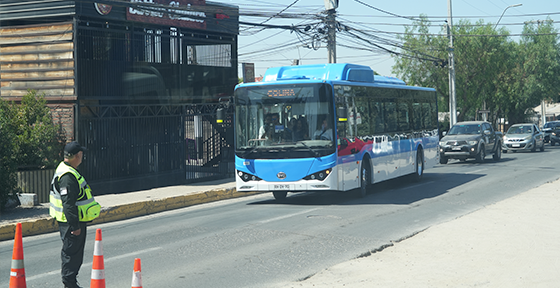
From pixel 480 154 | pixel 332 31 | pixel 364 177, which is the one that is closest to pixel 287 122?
pixel 364 177

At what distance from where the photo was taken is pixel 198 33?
20.9m

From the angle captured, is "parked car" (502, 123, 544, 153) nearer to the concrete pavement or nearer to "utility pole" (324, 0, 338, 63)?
"utility pole" (324, 0, 338, 63)

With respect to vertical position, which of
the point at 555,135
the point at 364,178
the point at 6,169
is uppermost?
the point at 555,135

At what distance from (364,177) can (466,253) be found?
22.8 ft

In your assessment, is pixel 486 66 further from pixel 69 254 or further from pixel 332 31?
pixel 69 254

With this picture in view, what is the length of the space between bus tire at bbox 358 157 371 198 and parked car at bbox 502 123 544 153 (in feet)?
75.0

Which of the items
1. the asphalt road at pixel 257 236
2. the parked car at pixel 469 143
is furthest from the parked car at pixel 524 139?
the asphalt road at pixel 257 236

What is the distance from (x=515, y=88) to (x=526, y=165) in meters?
27.2

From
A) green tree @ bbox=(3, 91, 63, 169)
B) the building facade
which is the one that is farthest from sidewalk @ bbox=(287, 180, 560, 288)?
the building facade

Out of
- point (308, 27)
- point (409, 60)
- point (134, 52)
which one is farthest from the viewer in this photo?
point (409, 60)

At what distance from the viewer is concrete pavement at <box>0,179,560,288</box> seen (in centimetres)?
670

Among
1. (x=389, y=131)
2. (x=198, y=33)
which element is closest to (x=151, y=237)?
(x=389, y=131)

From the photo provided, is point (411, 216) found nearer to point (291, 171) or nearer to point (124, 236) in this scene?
point (291, 171)

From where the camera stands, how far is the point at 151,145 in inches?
732
